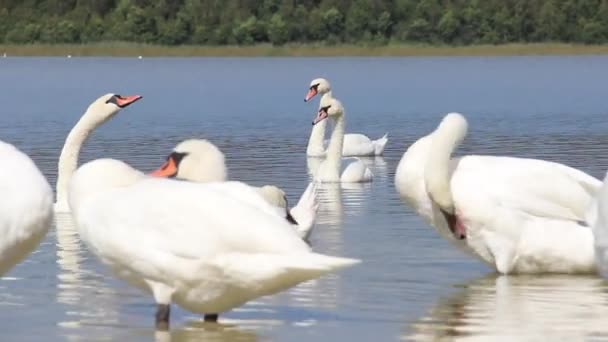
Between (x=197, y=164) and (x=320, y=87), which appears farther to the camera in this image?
(x=320, y=87)

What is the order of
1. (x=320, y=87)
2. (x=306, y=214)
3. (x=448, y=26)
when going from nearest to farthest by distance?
(x=306, y=214) < (x=320, y=87) < (x=448, y=26)

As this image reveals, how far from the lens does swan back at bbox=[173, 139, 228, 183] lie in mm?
8891

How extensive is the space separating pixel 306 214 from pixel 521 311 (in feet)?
7.55

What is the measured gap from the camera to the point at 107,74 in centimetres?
6525

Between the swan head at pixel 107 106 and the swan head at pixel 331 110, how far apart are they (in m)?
6.15

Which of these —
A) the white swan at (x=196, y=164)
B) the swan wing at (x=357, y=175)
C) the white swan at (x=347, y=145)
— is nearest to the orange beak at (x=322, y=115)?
the white swan at (x=347, y=145)

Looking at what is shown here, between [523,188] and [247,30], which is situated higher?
[523,188]

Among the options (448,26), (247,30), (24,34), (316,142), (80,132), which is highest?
(80,132)

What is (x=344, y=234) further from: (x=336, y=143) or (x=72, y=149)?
(x=336, y=143)

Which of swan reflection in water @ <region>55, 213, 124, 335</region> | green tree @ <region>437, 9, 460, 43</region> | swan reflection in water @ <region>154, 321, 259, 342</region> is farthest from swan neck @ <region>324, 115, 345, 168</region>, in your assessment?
green tree @ <region>437, 9, 460, 43</region>

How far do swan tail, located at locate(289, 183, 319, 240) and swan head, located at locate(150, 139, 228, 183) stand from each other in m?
1.82

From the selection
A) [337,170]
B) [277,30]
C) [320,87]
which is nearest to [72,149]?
[337,170]

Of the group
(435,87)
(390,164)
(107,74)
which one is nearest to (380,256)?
(390,164)

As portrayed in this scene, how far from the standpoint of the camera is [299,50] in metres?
87.9
